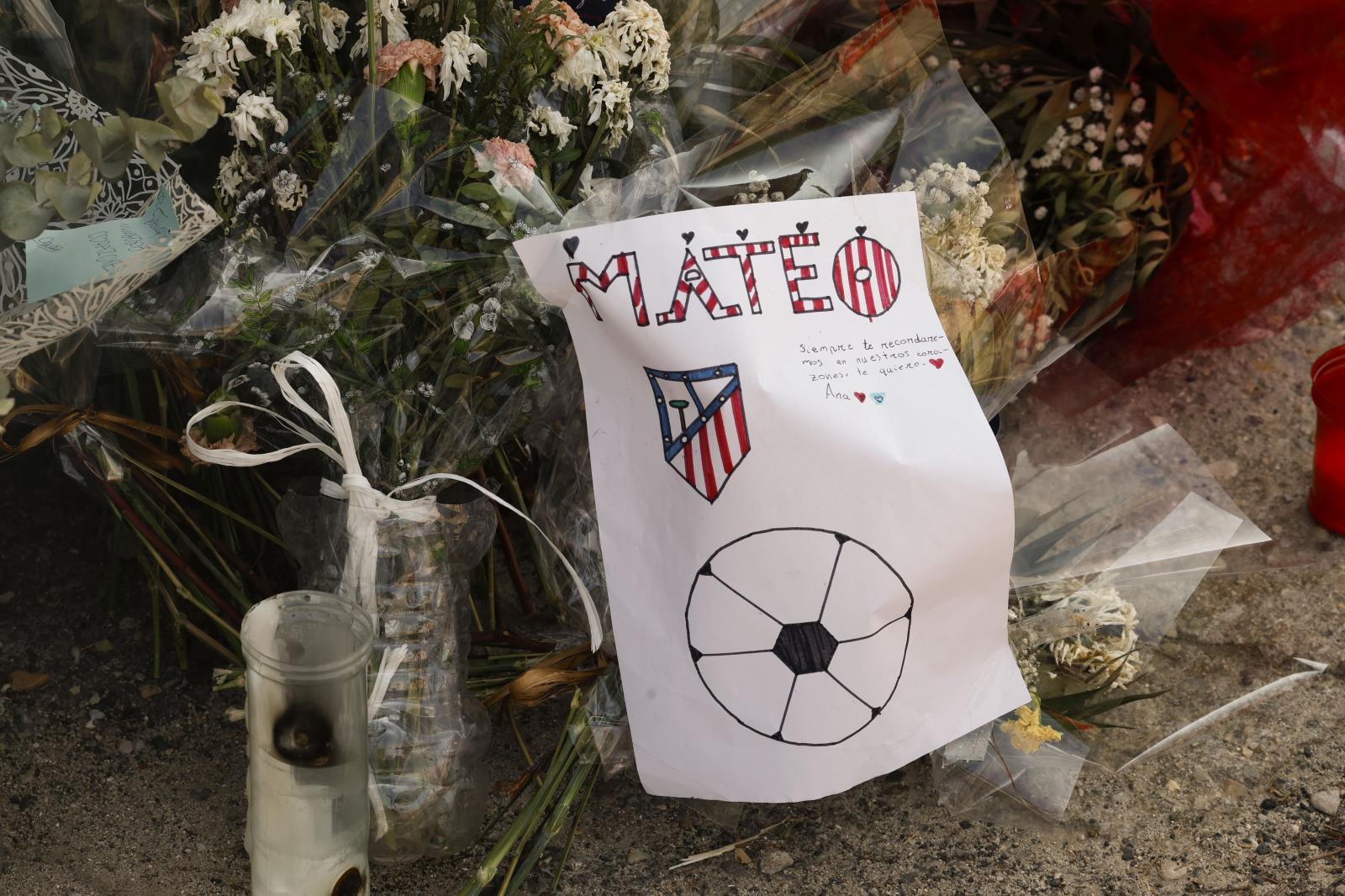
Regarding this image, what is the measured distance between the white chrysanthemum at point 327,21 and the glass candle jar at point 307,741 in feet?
1.52

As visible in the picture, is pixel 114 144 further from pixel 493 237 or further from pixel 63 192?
pixel 493 237

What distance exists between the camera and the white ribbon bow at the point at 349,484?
3.26 feet

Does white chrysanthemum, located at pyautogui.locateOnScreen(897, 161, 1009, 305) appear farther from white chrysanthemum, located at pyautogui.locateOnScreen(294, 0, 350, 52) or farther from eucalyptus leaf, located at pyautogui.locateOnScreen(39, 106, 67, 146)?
eucalyptus leaf, located at pyautogui.locateOnScreen(39, 106, 67, 146)

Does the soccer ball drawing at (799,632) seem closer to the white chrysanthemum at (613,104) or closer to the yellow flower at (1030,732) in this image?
the yellow flower at (1030,732)

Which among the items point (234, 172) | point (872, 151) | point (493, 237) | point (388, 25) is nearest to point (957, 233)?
point (872, 151)

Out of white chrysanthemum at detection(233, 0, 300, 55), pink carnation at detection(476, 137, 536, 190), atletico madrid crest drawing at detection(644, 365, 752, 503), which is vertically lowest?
atletico madrid crest drawing at detection(644, 365, 752, 503)

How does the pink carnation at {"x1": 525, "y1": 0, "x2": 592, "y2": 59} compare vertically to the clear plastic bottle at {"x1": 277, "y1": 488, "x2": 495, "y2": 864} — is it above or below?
above

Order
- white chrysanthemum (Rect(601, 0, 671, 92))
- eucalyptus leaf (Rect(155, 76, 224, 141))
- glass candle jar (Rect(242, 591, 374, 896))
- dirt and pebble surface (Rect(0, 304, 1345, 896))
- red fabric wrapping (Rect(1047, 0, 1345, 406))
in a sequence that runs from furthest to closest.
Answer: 1. red fabric wrapping (Rect(1047, 0, 1345, 406))
2. dirt and pebble surface (Rect(0, 304, 1345, 896))
3. white chrysanthemum (Rect(601, 0, 671, 92))
4. glass candle jar (Rect(242, 591, 374, 896))
5. eucalyptus leaf (Rect(155, 76, 224, 141))

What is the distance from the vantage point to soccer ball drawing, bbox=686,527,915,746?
1.00 meters

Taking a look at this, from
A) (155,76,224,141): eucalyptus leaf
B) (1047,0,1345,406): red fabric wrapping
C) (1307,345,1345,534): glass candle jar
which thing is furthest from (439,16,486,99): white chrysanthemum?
(1307,345,1345,534): glass candle jar

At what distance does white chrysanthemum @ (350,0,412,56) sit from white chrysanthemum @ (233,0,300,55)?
0.07 meters

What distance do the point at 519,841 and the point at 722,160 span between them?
2.12 ft

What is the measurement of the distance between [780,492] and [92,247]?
0.61 metres

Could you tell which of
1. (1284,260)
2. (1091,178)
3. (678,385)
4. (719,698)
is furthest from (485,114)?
(1284,260)
